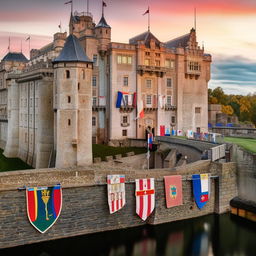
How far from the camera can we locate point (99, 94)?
5331 centimetres

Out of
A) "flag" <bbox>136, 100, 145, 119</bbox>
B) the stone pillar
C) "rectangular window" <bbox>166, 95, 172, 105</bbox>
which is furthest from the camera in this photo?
the stone pillar

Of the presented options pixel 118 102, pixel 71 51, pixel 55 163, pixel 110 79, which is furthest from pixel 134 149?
pixel 71 51

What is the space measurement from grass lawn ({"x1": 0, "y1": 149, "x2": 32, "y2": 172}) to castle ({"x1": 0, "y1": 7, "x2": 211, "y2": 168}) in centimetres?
99

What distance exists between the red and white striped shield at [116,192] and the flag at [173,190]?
4.07m

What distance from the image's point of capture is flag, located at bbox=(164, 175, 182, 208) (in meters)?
32.1

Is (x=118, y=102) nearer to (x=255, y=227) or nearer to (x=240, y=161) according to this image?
(x=240, y=161)

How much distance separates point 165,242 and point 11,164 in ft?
100

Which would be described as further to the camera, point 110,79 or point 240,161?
point 110,79

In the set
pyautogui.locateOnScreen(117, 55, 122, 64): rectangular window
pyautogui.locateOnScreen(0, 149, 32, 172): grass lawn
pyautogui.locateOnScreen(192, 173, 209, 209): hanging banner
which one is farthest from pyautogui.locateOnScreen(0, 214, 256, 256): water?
pyautogui.locateOnScreen(117, 55, 122, 64): rectangular window

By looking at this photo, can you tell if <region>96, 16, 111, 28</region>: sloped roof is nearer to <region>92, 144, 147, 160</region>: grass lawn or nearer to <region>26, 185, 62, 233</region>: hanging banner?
<region>92, 144, 147, 160</region>: grass lawn

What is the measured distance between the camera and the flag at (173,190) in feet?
105

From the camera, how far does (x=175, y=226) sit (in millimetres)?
32062

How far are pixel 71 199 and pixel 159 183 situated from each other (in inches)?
313

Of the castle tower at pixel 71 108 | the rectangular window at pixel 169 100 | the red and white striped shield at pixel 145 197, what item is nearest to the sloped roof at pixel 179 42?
the rectangular window at pixel 169 100
